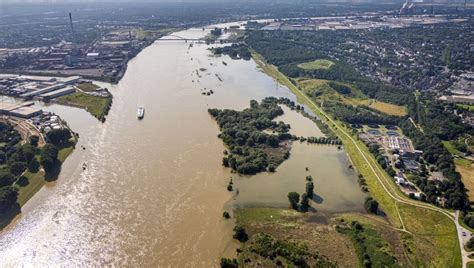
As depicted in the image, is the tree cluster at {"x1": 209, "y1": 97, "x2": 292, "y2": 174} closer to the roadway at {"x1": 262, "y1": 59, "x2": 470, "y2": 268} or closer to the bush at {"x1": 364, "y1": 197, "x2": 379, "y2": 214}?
the roadway at {"x1": 262, "y1": 59, "x2": 470, "y2": 268}

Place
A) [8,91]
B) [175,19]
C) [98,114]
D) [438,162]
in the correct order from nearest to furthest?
1. [438,162]
2. [98,114]
3. [8,91]
4. [175,19]

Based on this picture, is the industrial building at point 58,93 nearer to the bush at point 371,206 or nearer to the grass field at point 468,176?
the bush at point 371,206

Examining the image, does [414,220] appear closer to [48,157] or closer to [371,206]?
[371,206]

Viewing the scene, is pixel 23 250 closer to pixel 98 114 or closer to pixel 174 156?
pixel 174 156

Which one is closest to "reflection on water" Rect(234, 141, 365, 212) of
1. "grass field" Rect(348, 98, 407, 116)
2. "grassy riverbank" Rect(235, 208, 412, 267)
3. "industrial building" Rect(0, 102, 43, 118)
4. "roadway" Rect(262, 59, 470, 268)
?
"grassy riverbank" Rect(235, 208, 412, 267)

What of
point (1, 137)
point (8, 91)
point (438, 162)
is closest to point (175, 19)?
point (8, 91)

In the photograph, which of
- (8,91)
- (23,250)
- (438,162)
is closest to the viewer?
(23,250)

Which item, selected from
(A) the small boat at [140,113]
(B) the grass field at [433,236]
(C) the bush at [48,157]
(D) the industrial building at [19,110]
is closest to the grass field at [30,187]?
(C) the bush at [48,157]
